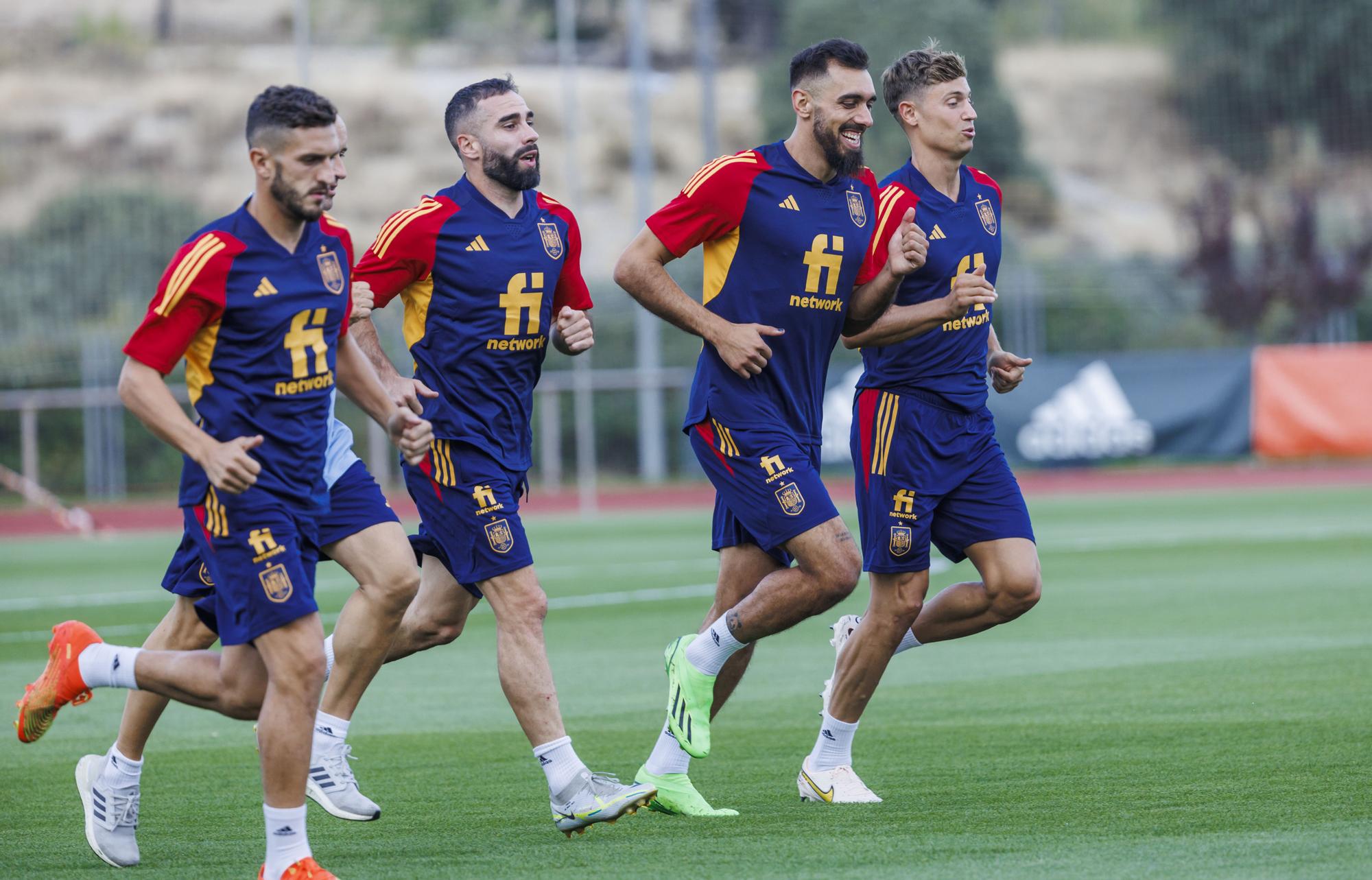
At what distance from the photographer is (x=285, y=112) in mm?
5027

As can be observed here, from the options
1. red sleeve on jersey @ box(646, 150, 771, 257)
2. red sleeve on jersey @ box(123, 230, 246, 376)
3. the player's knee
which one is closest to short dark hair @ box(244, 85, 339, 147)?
red sleeve on jersey @ box(123, 230, 246, 376)

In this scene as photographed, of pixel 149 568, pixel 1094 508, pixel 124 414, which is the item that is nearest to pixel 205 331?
pixel 149 568

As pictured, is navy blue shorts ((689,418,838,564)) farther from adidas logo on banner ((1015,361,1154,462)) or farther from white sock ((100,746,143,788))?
adidas logo on banner ((1015,361,1154,462))

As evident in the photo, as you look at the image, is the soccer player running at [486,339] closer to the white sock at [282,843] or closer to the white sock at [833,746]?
the white sock at [833,746]

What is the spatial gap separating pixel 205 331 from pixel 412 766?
2688 millimetres

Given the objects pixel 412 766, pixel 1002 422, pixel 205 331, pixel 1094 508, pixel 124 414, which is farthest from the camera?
pixel 124 414

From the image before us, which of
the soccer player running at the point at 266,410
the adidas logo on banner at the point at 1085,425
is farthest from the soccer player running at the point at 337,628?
the adidas logo on banner at the point at 1085,425

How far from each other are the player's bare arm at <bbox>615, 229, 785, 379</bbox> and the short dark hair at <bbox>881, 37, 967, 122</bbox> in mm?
1061

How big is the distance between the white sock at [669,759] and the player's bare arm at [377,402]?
4.81ft

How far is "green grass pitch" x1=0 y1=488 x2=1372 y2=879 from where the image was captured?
17.5 ft

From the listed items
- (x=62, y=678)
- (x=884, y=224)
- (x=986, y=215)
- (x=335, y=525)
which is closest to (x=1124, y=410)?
(x=986, y=215)

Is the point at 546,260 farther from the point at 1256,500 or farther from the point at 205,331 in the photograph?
the point at 1256,500

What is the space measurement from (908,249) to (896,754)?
213 cm

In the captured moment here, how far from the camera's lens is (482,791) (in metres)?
6.67
